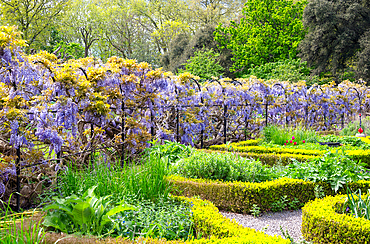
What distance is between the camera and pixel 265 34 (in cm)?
2498

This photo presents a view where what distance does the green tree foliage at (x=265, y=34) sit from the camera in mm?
24609

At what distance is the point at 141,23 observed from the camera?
99.6ft

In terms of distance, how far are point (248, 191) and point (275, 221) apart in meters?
0.54

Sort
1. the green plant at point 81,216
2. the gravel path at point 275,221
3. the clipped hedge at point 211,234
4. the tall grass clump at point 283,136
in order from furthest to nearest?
the tall grass clump at point 283,136, the gravel path at point 275,221, the green plant at point 81,216, the clipped hedge at point 211,234

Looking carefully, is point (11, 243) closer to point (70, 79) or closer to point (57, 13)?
point (70, 79)

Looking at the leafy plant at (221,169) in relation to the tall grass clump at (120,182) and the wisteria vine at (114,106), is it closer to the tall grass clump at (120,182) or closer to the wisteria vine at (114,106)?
the tall grass clump at (120,182)

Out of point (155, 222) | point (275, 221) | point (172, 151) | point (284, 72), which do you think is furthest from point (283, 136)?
point (284, 72)

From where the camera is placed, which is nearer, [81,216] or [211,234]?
[81,216]

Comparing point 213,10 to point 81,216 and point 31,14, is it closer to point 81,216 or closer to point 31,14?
point 31,14

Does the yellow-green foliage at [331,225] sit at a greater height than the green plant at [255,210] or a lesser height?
greater

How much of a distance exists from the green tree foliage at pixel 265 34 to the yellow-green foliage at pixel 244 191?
20.7m

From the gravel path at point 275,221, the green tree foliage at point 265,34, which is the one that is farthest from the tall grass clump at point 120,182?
the green tree foliage at point 265,34

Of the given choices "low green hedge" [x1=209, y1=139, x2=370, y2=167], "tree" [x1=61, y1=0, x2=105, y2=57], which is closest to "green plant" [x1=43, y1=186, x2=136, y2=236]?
"low green hedge" [x1=209, y1=139, x2=370, y2=167]

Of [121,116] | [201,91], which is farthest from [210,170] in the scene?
[201,91]
